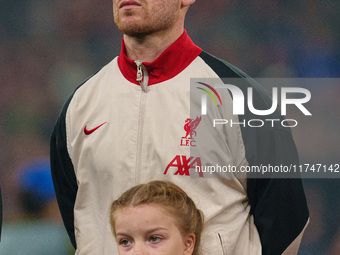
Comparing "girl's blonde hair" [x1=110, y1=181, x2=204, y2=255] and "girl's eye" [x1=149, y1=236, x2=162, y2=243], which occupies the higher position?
"girl's blonde hair" [x1=110, y1=181, x2=204, y2=255]

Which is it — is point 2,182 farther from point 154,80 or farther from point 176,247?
point 176,247

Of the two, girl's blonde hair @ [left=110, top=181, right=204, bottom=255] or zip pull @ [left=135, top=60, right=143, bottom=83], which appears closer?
girl's blonde hair @ [left=110, top=181, right=204, bottom=255]

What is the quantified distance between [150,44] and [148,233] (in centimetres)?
71

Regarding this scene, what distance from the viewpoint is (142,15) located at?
93.1 inches

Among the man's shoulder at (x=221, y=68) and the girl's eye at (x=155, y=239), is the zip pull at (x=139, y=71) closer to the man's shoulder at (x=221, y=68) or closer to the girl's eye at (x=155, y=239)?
the man's shoulder at (x=221, y=68)

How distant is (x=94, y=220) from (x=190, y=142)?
41cm

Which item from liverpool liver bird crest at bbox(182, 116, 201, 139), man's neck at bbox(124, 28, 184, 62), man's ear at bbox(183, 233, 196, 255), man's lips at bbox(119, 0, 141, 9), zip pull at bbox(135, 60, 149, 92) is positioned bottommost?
man's ear at bbox(183, 233, 196, 255)

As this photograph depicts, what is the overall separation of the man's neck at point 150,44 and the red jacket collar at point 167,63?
0.03 meters

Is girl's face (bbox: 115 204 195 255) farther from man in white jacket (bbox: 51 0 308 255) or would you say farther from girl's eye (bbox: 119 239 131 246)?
man in white jacket (bbox: 51 0 308 255)

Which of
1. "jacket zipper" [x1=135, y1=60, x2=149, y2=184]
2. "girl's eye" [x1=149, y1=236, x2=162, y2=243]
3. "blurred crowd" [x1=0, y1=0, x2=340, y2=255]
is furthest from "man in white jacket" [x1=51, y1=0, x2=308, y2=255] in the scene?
"blurred crowd" [x1=0, y1=0, x2=340, y2=255]

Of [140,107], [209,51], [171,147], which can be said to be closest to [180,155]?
[171,147]

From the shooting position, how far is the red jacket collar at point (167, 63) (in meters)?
2.40

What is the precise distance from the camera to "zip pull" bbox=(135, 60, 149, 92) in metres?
2.38

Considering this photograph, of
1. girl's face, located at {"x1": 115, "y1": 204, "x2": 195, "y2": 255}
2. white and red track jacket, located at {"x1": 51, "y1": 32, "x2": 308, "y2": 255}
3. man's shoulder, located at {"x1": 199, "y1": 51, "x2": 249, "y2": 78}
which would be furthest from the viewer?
man's shoulder, located at {"x1": 199, "y1": 51, "x2": 249, "y2": 78}
